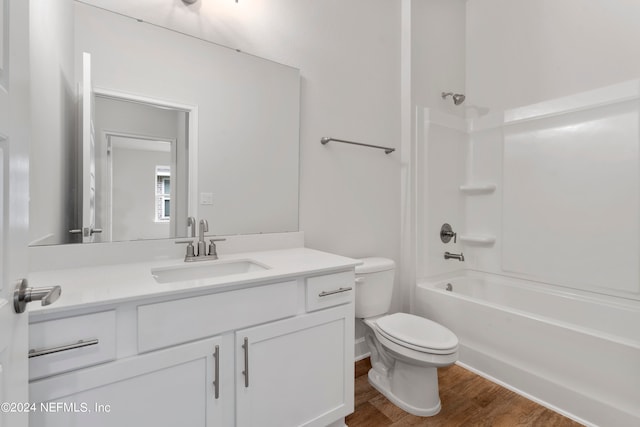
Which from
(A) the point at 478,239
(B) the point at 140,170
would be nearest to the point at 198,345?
(B) the point at 140,170

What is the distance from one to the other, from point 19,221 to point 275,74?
1.41 metres

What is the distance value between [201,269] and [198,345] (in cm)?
40

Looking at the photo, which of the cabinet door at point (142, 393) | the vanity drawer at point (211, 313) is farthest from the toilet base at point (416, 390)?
the cabinet door at point (142, 393)

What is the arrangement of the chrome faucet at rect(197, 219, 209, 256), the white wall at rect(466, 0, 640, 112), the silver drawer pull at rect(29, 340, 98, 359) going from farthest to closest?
1. the white wall at rect(466, 0, 640, 112)
2. the chrome faucet at rect(197, 219, 209, 256)
3. the silver drawer pull at rect(29, 340, 98, 359)

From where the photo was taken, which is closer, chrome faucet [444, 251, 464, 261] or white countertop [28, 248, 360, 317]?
white countertop [28, 248, 360, 317]

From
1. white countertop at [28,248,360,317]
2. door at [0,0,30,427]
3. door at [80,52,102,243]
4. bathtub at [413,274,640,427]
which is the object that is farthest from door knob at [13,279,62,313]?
bathtub at [413,274,640,427]

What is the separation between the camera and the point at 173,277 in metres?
1.27

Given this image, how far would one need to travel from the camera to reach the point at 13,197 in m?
0.59

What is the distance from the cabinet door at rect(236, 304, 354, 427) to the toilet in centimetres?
33

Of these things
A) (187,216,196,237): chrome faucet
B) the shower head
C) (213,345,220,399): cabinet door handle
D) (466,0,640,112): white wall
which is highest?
(466,0,640,112): white wall

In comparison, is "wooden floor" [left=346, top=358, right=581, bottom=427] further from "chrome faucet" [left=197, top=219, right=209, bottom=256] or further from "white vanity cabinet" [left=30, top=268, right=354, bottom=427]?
"chrome faucet" [left=197, top=219, right=209, bottom=256]

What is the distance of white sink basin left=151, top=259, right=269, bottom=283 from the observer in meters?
1.24

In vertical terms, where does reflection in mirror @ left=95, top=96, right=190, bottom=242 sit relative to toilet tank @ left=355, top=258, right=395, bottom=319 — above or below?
above

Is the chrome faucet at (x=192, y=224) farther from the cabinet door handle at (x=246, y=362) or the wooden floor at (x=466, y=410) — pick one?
the wooden floor at (x=466, y=410)
